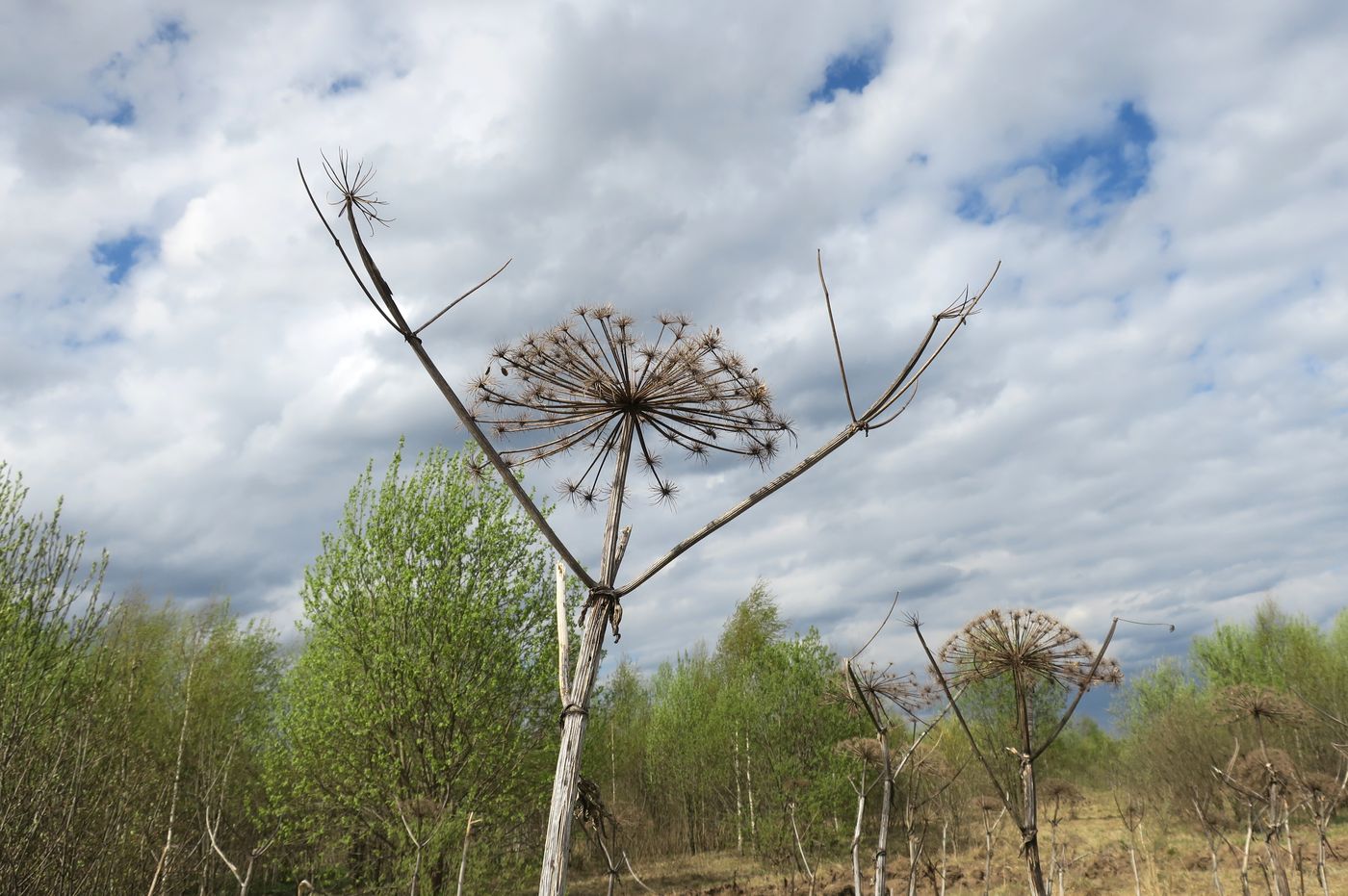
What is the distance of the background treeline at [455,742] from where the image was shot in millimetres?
8859

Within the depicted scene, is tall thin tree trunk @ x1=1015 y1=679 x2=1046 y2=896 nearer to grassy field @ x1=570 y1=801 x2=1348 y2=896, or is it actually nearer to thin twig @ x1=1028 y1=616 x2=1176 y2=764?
thin twig @ x1=1028 y1=616 x2=1176 y2=764

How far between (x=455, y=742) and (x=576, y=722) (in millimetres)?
17136

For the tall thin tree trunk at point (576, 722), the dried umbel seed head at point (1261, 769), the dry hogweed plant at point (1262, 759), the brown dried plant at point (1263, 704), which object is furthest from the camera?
the brown dried plant at point (1263, 704)

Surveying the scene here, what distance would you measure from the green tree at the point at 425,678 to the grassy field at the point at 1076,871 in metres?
6.97

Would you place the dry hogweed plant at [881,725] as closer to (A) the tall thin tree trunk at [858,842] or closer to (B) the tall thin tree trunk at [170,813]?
(A) the tall thin tree trunk at [858,842]

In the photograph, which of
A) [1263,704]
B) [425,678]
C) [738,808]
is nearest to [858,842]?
[1263,704]

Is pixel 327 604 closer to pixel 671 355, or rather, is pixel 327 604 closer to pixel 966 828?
pixel 671 355

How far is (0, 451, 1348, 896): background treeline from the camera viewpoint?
29.1 feet

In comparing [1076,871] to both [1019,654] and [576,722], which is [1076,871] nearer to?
[1019,654]

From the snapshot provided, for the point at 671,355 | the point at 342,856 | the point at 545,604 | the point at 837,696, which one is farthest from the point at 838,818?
the point at 671,355

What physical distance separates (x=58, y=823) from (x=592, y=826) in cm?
872

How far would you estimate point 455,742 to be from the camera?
1773 cm

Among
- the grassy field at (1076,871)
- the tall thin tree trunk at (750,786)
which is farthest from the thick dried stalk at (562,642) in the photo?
the tall thin tree trunk at (750,786)

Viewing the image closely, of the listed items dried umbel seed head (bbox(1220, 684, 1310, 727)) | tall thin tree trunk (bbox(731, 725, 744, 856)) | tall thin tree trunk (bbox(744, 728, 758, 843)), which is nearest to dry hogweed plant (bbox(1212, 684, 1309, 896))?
dried umbel seed head (bbox(1220, 684, 1310, 727))
